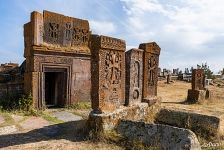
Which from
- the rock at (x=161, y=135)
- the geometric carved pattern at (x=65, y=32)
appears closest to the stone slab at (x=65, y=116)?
the geometric carved pattern at (x=65, y=32)

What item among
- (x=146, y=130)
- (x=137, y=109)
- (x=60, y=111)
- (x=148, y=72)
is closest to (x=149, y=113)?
(x=137, y=109)

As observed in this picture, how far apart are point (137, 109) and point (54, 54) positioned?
4.29 m

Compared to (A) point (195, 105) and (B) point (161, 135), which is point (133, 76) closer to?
(B) point (161, 135)

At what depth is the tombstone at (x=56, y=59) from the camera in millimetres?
10289

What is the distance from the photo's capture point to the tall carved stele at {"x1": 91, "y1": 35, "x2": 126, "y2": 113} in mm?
6694

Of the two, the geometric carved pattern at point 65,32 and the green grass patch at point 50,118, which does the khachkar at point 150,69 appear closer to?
the green grass patch at point 50,118

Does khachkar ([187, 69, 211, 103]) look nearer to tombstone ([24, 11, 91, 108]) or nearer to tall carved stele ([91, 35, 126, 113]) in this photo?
tombstone ([24, 11, 91, 108])

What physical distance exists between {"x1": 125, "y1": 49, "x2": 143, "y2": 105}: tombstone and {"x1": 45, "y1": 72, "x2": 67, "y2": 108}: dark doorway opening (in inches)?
155

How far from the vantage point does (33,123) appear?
843cm

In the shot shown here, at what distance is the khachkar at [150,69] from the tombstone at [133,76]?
0.64 ft

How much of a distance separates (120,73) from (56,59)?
13.3ft

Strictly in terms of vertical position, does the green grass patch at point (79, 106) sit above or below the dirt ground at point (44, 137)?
above

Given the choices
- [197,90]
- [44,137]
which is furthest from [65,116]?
[197,90]

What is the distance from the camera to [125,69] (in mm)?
7961
